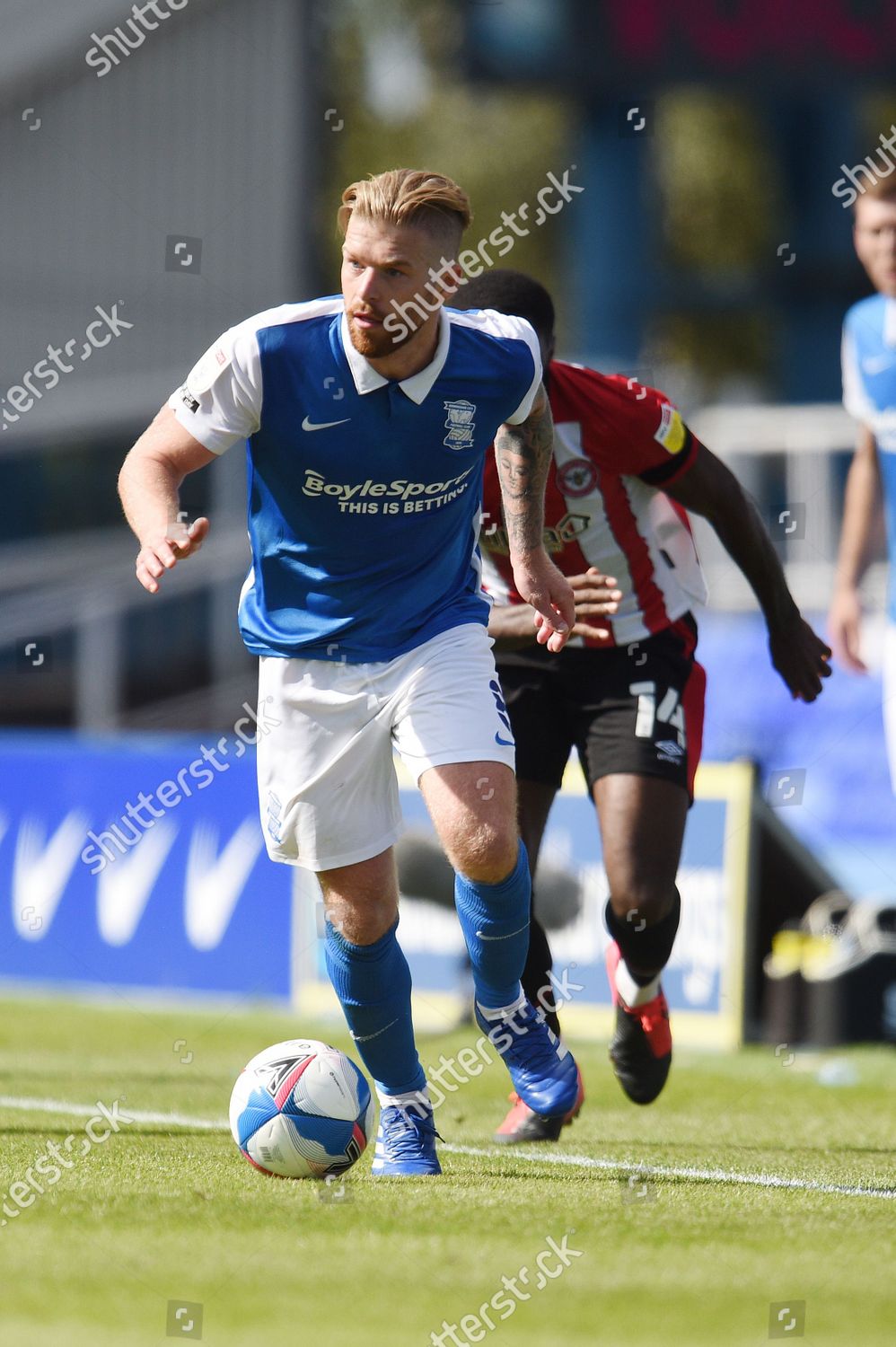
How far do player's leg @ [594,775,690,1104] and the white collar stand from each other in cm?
166

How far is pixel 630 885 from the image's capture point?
6020 millimetres

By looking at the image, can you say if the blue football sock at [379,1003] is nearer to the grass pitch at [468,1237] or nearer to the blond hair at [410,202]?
the grass pitch at [468,1237]

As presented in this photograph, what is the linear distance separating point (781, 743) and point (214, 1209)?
22.9 ft

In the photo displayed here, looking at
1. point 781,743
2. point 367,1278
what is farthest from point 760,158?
point 367,1278

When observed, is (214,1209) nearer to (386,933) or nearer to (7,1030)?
(386,933)

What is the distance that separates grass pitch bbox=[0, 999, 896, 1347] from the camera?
3590mm

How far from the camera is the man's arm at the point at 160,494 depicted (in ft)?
14.0

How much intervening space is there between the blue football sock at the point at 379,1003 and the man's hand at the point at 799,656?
1652 mm

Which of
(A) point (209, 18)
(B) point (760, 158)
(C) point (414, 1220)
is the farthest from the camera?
(B) point (760, 158)

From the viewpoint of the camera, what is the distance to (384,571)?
505cm

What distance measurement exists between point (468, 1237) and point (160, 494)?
176cm

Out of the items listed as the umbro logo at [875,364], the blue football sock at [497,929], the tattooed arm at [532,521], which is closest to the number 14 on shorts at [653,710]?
the tattooed arm at [532,521]

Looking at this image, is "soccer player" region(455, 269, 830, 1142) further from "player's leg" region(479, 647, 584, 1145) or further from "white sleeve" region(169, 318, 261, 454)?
"white sleeve" region(169, 318, 261, 454)

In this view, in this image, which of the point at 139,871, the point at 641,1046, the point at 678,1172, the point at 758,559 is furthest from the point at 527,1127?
the point at 139,871
